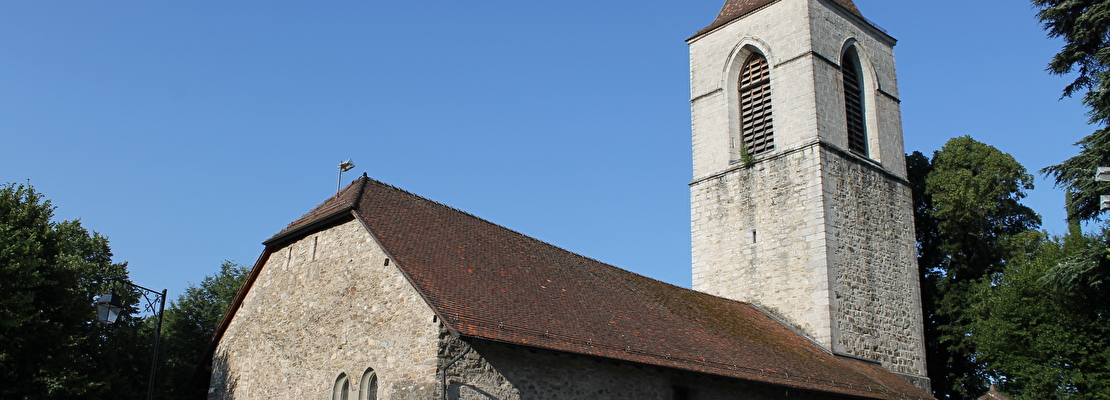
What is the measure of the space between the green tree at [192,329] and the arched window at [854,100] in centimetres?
1622

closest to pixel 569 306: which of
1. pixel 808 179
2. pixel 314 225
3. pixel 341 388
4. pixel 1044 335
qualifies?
pixel 341 388

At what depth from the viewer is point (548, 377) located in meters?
13.2

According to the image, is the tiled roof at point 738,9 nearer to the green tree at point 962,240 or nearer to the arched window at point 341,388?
the green tree at point 962,240

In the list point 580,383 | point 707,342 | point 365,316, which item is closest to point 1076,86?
point 707,342

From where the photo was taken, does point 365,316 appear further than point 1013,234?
No

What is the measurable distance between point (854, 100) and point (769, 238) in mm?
5002

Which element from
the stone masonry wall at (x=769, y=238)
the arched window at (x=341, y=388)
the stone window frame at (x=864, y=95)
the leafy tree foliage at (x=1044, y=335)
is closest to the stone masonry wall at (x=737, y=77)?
the stone masonry wall at (x=769, y=238)

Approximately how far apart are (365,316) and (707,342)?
6254mm

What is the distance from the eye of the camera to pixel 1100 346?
811 inches

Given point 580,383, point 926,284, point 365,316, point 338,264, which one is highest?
point 926,284

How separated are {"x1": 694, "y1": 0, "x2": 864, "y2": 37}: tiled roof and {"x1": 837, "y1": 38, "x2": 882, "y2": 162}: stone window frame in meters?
1.15

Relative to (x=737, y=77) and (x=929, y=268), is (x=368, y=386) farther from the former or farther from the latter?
(x=929, y=268)

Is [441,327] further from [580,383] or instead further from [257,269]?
[257,269]

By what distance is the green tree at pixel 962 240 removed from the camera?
24.2m
